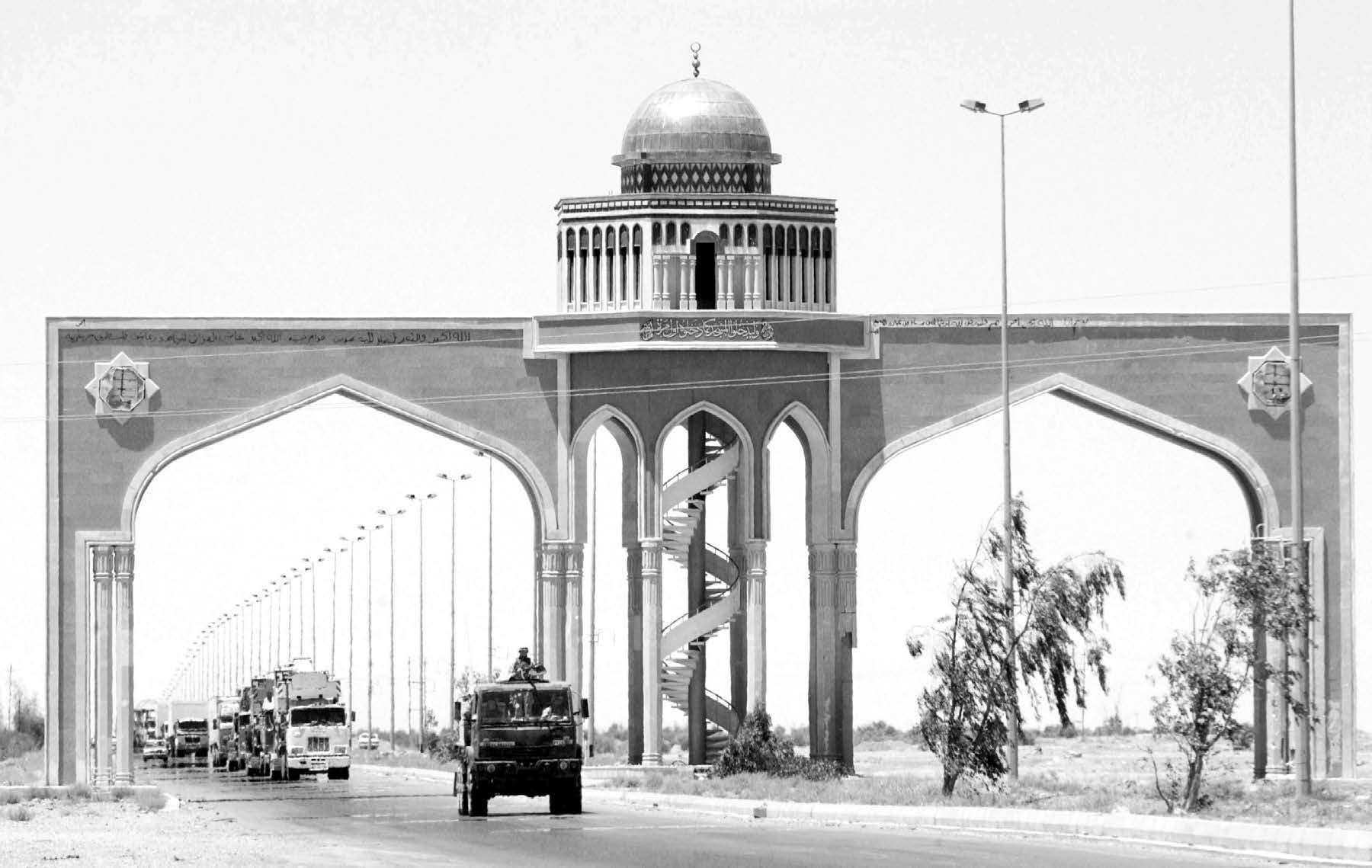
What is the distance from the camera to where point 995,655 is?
39.4m

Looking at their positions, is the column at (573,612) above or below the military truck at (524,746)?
above

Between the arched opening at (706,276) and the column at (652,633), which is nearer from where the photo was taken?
the column at (652,633)

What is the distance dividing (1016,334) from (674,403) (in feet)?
21.4

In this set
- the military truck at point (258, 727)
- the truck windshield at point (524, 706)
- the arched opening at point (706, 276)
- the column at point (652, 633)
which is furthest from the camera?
the military truck at point (258, 727)

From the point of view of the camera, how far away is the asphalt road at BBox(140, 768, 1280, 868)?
82.4 ft

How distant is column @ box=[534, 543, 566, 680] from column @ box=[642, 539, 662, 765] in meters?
1.54

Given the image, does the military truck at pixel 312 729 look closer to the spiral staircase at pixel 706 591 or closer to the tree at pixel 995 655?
the spiral staircase at pixel 706 591

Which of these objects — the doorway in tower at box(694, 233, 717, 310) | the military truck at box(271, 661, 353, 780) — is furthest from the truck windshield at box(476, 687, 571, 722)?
the military truck at box(271, 661, 353, 780)

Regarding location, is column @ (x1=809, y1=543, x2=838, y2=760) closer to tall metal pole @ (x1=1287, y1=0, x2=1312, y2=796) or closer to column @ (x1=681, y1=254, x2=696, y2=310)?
column @ (x1=681, y1=254, x2=696, y2=310)

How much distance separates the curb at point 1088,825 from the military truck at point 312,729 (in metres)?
22.5

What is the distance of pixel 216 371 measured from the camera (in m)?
49.5

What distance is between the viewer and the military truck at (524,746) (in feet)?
123

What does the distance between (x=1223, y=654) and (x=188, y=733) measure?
6301 centimetres

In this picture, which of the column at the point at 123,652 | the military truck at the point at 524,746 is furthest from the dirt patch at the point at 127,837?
the column at the point at 123,652
